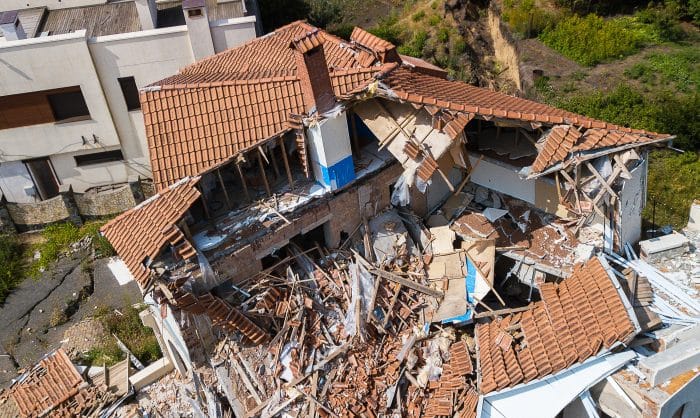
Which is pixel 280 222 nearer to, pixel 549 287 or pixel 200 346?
pixel 200 346

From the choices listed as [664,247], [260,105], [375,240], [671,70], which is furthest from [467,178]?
[671,70]

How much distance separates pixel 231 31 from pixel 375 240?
34.7ft

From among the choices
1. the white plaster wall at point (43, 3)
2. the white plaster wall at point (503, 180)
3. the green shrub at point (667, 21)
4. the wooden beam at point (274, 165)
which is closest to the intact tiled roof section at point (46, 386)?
the wooden beam at point (274, 165)

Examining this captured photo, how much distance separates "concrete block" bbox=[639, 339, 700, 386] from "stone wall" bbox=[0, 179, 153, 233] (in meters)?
18.7

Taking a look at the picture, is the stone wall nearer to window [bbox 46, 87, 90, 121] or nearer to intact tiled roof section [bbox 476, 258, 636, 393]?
window [bbox 46, 87, 90, 121]

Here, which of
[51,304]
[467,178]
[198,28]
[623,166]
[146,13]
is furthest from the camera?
[146,13]

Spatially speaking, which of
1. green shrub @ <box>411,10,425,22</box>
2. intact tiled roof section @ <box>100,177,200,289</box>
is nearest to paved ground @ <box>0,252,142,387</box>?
intact tiled roof section @ <box>100,177,200,289</box>

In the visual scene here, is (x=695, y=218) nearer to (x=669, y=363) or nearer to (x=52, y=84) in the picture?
(x=669, y=363)

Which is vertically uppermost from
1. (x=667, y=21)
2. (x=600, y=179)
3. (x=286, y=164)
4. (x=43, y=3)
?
(x=43, y=3)

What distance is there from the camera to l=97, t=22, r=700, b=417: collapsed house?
13.3 metres

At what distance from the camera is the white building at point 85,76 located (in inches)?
800

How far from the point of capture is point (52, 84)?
20734 mm

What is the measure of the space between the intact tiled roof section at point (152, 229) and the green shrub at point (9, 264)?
939 centimetres

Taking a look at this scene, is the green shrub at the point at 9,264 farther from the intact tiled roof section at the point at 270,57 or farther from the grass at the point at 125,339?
the intact tiled roof section at the point at 270,57
